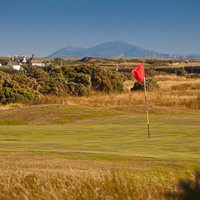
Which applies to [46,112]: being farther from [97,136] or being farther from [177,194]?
[177,194]

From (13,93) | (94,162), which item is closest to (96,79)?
(13,93)

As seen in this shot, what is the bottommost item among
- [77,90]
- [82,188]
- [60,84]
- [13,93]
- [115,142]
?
[77,90]

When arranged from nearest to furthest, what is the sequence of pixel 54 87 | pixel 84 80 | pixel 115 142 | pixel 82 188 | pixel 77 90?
pixel 82 188, pixel 115 142, pixel 54 87, pixel 77 90, pixel 84 80

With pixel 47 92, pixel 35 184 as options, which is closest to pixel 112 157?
pixel 35 184

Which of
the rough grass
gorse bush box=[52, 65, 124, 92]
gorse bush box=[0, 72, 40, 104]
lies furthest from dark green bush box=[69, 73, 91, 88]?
the rough grass

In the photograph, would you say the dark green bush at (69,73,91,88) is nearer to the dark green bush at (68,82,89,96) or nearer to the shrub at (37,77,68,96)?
the dark green bush at (68,82,89,96)

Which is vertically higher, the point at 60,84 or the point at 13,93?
the point at 60,84

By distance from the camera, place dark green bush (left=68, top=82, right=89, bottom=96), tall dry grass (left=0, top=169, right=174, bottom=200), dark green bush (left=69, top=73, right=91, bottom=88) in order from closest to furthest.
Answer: tall dry grass (left=0, top=169, right=174, bottom=200) → dark green bush (left=68, top=82, right=89, bottom=96) → dark green bush (left=69, top=73, right=91, bottom=88)

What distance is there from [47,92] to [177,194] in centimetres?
3559

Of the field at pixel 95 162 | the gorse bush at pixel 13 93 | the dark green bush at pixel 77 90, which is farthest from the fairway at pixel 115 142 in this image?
the dark green bush at pixel 77 90

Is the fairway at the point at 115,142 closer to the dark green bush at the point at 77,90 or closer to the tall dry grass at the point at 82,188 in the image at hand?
the tall dry grass at the point at 82,188

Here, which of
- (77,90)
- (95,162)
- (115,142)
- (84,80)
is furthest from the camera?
(84,80)

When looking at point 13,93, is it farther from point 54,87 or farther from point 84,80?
point 84,80

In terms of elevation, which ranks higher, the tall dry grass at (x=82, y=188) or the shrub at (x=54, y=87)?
the tall dry grass at (x=82, y=188)
